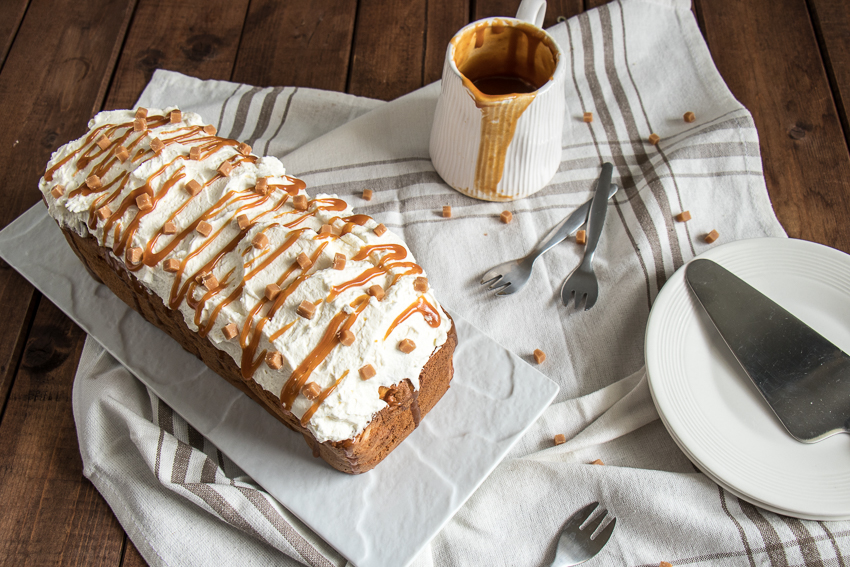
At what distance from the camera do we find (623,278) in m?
2.02

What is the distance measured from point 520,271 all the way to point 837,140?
127 cm

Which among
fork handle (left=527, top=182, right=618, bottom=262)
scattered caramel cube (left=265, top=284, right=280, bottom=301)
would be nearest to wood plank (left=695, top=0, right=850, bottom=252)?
fork handle (left=527, top=182, right=618, bottom=262)

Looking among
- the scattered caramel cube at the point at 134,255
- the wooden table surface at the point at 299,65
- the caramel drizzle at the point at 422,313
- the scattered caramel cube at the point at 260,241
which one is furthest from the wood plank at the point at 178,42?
the caramel drizzle at the point at 422,313

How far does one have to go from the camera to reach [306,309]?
4.74 ft

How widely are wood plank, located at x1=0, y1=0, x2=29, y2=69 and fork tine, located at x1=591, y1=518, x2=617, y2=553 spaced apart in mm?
2625

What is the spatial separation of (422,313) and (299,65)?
1469mm

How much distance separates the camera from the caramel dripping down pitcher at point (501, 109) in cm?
190

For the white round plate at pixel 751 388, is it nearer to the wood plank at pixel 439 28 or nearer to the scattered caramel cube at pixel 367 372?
the scattered caramel cube at pixel 367 372

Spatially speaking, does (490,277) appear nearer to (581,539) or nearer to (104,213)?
(581,539)

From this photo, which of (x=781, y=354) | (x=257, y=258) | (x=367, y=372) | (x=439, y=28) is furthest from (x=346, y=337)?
(x=439, y=28)

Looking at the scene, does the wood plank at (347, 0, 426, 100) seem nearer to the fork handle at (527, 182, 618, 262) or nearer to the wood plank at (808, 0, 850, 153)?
the fork handle at (527, 182, 618, 262)

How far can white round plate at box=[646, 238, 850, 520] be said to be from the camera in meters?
1.61

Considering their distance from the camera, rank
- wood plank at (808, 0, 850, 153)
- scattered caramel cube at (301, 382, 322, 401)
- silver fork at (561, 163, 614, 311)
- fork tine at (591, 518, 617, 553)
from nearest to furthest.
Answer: scattered caramel cube at (301, 382, 322, 401)
fork tine at (591, 518, 617, 553)
silver fork at (561, 163, 614, 311)
wood plank at (808, 0, 850, 153)

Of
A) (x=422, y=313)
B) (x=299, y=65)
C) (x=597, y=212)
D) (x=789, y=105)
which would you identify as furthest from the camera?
(x=299, y=65)
